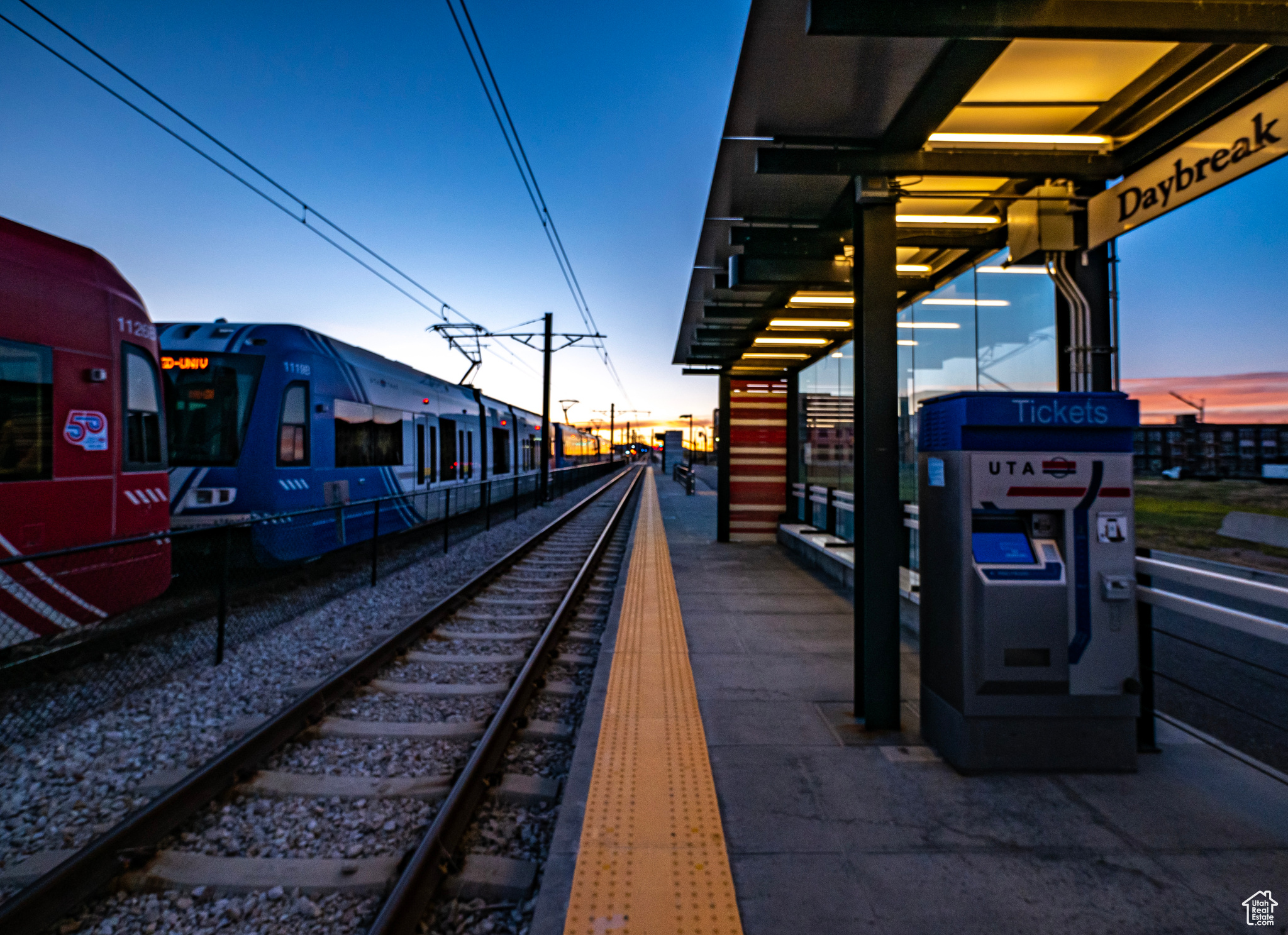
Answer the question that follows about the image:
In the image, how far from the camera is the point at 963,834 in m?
2.74

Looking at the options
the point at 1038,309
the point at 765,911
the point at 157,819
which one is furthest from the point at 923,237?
the point at 157,819

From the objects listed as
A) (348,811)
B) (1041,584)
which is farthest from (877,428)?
(348,811)

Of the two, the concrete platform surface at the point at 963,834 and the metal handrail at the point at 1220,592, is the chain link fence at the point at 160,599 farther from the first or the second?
the metal handrail at the point at 1220,592

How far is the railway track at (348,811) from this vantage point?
246 cm

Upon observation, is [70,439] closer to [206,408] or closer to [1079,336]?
[206,408]

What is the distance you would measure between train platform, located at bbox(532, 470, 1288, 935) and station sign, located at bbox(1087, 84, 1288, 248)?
10.0ft

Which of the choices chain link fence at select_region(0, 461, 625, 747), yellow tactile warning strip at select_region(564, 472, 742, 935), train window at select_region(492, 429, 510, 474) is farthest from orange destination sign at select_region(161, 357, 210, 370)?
train window at select_region(492, 429, 510, 474)

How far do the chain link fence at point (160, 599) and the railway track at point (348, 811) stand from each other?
1.64m

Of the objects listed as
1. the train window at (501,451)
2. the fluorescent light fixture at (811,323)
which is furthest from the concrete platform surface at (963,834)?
the train window at (501,451)

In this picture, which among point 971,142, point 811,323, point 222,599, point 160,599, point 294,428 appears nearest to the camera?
point 971,142

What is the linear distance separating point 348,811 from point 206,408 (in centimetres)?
692

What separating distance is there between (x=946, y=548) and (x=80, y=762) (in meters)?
5.05

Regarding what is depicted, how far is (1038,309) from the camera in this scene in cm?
514

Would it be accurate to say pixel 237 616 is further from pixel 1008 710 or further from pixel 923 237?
pixel 923 237
